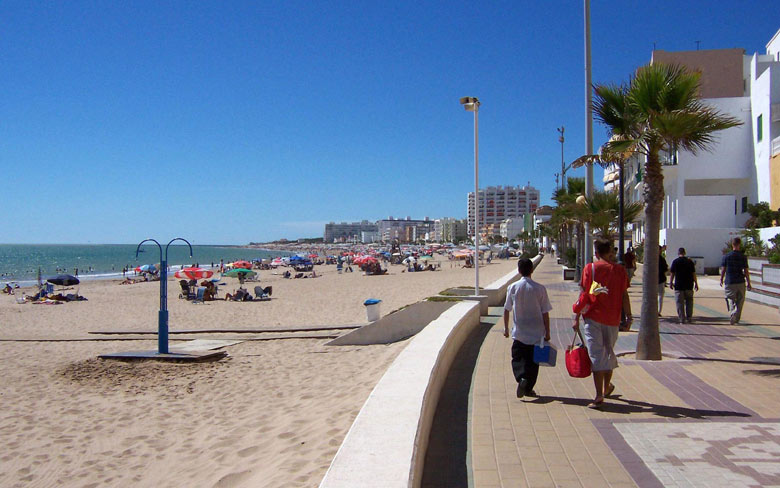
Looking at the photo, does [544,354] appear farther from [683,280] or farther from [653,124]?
[683,280]

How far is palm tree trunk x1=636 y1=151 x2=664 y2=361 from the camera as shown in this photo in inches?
261

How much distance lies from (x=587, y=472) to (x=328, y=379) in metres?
5.24

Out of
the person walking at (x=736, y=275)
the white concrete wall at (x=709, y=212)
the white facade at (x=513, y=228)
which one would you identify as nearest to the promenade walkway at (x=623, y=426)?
the person walking at (x=736, y=275)

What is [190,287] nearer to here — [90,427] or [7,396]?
[7,396]

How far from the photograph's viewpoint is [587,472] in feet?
11.4

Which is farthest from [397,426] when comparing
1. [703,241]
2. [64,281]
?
[64,281]

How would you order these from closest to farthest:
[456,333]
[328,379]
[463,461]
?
1. [463,461]
2. [456,333]
3. [328,379]

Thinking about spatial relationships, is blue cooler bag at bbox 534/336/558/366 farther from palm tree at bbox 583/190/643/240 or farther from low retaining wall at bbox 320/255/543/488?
palm tree at bbox 583/190/643/240

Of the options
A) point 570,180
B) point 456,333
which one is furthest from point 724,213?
point 456,333

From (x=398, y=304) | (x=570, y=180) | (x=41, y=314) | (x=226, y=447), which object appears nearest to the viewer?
(x=226, y=447)

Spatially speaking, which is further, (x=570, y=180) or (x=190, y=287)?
(x=190, y=287)

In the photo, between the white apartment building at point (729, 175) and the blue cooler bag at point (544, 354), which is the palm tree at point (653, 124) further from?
the white apartment building at point (729, 175)

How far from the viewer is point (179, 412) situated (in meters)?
7.28

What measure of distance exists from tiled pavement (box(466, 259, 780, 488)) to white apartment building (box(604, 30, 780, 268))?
17.2 metres
